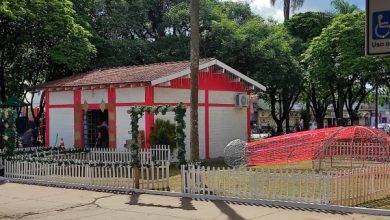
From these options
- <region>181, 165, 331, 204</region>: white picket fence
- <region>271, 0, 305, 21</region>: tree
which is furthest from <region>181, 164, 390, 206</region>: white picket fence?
<region>271, 0, 305, 21</region>: tree

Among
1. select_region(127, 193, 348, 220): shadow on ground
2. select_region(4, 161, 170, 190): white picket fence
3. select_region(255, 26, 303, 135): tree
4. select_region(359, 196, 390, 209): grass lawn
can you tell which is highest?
select_region(255, 26, 303, 135): tree

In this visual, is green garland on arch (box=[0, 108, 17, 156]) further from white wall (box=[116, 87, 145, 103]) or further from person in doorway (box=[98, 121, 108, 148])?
person in doorway (box=[98, 121, 108, 148])

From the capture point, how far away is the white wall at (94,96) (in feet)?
71.1

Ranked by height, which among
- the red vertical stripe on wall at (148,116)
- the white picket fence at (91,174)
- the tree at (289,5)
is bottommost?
the white picket fence at (91,174)

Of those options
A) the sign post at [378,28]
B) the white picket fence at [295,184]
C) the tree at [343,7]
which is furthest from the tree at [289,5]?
the sign post at [378,28]

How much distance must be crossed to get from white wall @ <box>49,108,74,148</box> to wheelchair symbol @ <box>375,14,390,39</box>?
21.3m

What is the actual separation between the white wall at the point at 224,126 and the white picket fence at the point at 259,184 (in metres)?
10.6

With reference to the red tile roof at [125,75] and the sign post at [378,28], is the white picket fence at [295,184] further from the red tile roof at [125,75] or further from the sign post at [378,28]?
the red tile roof at [125,75]

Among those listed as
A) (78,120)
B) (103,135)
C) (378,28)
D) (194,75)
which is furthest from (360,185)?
(78,120)

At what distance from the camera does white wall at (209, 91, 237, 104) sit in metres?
23.0

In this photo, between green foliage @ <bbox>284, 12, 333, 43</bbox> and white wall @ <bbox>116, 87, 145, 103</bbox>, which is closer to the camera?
white wall @ <bbox>116, 87, 145, 103</bbox>

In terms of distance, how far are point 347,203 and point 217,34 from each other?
21374mm

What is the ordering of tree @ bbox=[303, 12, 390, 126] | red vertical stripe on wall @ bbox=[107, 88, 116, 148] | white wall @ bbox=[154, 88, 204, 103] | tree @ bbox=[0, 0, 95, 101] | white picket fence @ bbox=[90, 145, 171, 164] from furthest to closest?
tree @ bbox=[303, 12, 390, 126] < tree @ bbox=[0, 0, 95, 101] < red vertical stripe on wall @ bbox=[107, 88, 116, 148] < white wall @ bbox=[154, 88, 204, 103] < white picket fence @ bbox=[90, 145, 171, 164]

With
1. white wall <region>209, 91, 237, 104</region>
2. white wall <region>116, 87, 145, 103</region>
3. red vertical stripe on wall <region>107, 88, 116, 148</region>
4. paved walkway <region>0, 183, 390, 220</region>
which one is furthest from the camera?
white wall <region>209, 91, 237, 104</region>
